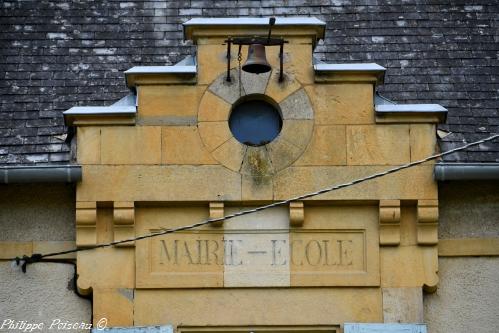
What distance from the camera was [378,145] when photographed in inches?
617

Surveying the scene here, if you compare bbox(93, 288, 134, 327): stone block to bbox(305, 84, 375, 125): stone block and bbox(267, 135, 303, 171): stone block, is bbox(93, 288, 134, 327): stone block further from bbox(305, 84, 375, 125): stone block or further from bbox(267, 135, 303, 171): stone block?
bbox(305, 84, 375, 125): stone block

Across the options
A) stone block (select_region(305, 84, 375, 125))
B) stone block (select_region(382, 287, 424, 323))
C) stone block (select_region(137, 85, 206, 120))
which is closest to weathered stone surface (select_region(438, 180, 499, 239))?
stone block (select_region(382, 287, 424, 323))

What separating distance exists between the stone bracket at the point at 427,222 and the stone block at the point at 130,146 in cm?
261

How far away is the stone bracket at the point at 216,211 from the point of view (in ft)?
50.6

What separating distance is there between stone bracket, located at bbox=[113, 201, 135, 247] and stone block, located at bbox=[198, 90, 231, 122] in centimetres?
113

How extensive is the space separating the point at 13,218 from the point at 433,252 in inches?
164

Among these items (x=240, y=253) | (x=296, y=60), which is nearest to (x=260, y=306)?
(x=240, y=253)

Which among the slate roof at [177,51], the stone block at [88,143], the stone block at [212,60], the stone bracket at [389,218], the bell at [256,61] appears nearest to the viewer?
the bell at [256,61]

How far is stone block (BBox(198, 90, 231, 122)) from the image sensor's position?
15711mm

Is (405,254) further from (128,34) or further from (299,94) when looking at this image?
(128,34)

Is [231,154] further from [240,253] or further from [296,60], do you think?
[296,60]

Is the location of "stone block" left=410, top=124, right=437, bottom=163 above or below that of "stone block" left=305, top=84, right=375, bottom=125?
below

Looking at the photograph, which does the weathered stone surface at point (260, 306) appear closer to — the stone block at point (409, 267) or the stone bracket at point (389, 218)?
the stone block at point (409, 267)

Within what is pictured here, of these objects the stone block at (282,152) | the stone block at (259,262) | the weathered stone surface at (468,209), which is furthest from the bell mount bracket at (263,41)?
the weathered stone surface at (468,209)
